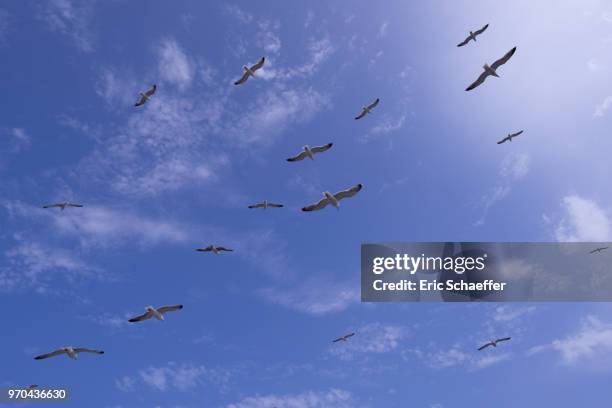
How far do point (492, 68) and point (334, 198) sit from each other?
20920 millimetres

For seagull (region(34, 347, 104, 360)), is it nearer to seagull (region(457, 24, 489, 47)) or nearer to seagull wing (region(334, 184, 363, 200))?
seagull wing (region(334, 184, 363, 200))

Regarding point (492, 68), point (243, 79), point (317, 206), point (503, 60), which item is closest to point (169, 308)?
point (317, 206)

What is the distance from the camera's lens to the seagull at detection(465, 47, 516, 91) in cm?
5301

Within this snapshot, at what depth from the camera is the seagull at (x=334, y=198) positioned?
46.5m

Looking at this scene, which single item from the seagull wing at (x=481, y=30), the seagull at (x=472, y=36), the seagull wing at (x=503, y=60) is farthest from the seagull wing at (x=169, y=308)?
the seagull wing at (x=481, y=30)

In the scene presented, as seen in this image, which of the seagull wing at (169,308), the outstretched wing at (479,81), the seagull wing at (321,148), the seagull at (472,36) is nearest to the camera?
the seagull wing at (321,148)

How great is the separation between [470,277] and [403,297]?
630 centimetres

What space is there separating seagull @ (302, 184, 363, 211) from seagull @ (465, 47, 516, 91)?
59.2 feet

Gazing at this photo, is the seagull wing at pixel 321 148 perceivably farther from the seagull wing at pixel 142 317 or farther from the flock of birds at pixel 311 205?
the seagull wing at pixel 142 317

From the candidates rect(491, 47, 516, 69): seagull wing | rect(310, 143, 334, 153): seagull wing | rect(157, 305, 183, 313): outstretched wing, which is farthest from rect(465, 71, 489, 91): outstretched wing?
rect(157, 305, 183, 313): outstretched wing

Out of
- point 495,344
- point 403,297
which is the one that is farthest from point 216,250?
point 495,344

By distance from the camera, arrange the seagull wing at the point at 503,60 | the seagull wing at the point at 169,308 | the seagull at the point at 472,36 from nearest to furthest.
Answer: the seagull wing at the point at 503,60 → the seagull wing at the point at 169,308 → the seagull at the point at 472,36

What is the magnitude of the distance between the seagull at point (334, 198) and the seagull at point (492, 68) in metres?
18.0

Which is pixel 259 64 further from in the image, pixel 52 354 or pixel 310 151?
pixel 52 354
